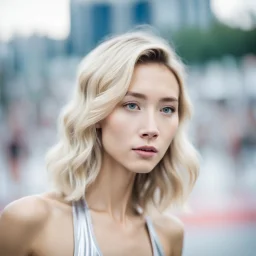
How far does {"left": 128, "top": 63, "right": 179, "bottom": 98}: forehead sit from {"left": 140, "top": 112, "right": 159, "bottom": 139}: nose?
0.35 ft

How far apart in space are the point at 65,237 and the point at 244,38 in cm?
3083

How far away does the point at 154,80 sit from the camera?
99.7 inches

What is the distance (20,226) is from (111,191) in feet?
1.44

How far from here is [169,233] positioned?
281cm

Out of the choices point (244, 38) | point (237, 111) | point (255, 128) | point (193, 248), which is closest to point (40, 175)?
point (255, 128)

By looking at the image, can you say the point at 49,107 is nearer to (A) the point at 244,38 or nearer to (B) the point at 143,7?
(B) the point at 143,7

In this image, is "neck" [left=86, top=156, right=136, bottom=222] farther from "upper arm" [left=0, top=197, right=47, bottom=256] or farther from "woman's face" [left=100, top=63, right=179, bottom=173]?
"upper arm" [left=0, top=197, right=47, bottom=256]

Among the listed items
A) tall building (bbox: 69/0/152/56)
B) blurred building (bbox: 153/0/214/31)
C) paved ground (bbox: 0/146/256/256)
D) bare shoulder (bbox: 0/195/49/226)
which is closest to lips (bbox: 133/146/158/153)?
bare shoulder (bbox: 0/195/49/226)

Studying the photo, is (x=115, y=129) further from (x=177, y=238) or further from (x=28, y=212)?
(x=177, y=238)

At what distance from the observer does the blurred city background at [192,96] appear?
36.0ft

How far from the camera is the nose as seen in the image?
8.15 feet

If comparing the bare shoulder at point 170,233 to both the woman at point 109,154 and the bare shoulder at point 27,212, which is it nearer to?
the woman at point 109,154

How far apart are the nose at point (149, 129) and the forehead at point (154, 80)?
11 centimetres

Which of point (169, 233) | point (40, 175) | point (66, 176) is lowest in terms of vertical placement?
point (40, 175)
